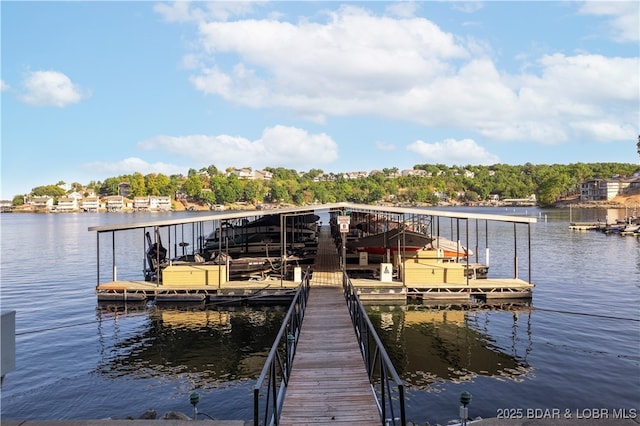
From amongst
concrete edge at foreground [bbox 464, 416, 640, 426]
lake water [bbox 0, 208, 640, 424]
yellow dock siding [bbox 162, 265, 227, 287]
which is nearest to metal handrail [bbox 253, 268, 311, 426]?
lake water [bbox 0, 208, 640, 424]

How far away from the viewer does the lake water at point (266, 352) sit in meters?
12.3

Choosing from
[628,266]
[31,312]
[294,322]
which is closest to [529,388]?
[294,322]

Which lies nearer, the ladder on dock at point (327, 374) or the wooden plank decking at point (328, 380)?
the ladder on dock at point (327, 374)

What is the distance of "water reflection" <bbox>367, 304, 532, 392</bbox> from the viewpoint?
46.3 feet

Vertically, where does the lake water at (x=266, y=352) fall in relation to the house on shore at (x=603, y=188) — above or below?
below

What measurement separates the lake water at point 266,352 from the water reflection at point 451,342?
5 cm

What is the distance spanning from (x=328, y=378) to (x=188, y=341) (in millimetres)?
10185

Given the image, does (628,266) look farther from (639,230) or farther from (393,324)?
(639,230)

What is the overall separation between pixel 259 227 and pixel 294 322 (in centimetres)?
2435

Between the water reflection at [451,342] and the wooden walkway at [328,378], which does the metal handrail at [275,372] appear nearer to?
the wooden walkway at [328,378]

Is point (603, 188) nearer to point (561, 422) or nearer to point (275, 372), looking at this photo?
point (561, 422)

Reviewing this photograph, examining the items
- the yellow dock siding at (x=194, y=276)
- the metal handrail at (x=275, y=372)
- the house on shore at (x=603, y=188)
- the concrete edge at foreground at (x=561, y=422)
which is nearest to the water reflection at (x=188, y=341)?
the yellow dock siding at (x=194, y=276)

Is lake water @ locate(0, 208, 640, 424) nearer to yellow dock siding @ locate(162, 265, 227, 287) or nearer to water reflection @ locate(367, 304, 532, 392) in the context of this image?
water reflection @ locate(367, 304, 532, 392)

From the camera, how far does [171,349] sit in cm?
1694
